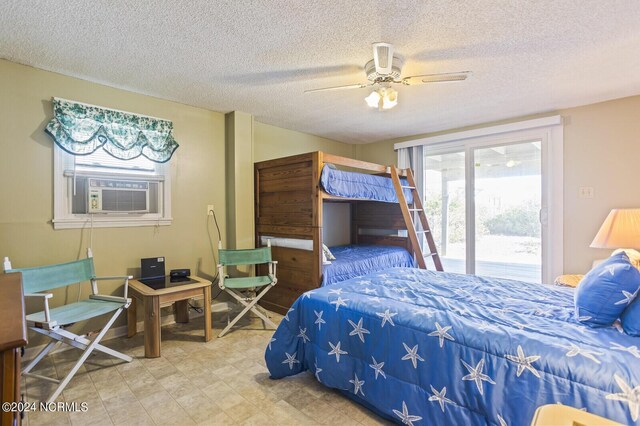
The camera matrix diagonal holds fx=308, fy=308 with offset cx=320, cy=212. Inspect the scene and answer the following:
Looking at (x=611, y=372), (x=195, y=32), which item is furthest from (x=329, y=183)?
(x=611, y=372)

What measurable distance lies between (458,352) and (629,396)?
0.57 m

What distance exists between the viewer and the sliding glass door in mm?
3842

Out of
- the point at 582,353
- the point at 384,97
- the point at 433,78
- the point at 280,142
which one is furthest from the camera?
the point at 280,142

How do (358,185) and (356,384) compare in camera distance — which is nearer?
(356,384)

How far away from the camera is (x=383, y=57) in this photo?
219 cm

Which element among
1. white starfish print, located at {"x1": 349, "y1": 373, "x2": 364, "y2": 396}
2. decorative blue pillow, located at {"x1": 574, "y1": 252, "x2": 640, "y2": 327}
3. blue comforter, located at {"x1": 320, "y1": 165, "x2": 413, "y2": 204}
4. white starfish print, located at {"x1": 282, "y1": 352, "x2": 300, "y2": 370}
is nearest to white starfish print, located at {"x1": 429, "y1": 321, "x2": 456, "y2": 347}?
white starfish print, located at {"x1": 349, "y1": 373, "x2": 364, "y2": 396}

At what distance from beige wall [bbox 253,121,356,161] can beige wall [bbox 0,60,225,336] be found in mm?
537

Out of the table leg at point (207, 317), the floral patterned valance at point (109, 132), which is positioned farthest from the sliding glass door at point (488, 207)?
the floral patterned valance at point (109, 132)

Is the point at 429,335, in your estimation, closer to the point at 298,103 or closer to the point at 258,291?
the point at 258,291

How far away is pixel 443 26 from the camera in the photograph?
1956mm

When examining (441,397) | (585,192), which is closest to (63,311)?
(441,397)

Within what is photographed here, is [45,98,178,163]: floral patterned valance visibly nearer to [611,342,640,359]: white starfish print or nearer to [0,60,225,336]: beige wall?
[0,60,225,336]: beige wall

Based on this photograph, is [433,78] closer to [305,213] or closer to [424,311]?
[305,213]

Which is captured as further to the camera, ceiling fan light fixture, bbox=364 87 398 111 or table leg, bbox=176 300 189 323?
table leg, bbox=176 300 189 323
